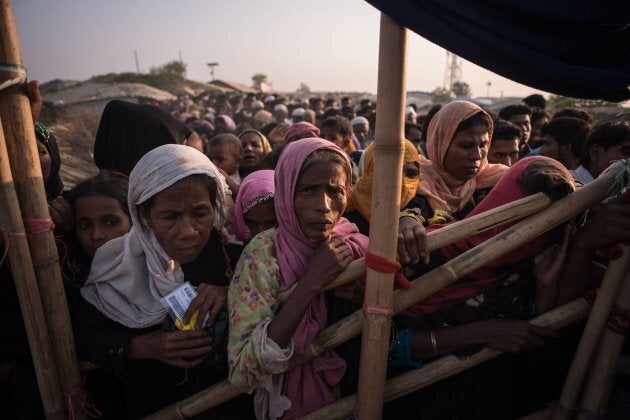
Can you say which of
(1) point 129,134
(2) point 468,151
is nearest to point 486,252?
(2) point 468,151

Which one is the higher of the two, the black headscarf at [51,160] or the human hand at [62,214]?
the black headscarf at [51,160]

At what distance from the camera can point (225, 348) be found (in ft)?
5.71

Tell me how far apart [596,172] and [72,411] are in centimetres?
395

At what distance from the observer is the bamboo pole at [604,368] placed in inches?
65.4

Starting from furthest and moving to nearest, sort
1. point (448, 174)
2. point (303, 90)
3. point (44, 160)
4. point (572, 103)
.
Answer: point (303, 90), point (572, 103), point (448, 174), point (44, 160)

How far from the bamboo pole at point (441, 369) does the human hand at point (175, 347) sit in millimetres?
569

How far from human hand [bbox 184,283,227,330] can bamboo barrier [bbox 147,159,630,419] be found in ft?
1.32

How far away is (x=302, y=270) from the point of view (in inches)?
66.6

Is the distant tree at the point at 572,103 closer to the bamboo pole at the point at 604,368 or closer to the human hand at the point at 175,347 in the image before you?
the bamboo pole at the point at 604,368

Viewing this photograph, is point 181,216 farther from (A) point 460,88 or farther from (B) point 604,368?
(A) point 460,88

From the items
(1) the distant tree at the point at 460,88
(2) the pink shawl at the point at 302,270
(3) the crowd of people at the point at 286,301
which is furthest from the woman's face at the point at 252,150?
(1) the distant tree at the point at 460,88

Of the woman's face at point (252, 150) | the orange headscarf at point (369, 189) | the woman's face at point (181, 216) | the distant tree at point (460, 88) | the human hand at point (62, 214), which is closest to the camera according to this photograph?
the woman's face at point (181, 216)

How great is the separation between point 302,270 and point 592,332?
129 centimetres

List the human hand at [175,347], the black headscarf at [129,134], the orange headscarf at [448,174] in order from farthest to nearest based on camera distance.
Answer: the black headscarf at [129,134] → the orange headscarf at [448,174] → the human hand at [175,347]
